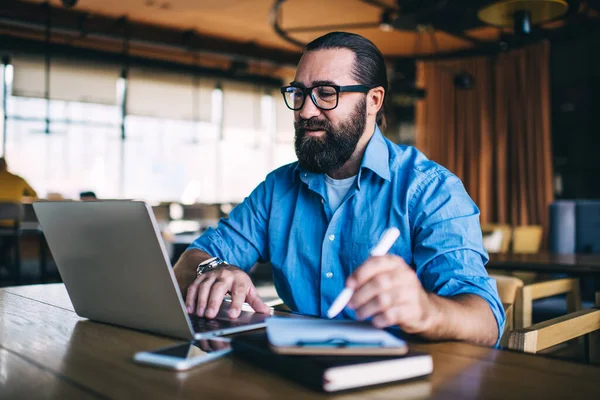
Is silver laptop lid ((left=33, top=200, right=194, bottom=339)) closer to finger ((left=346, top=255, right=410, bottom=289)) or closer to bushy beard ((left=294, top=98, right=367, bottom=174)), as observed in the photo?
finger ((left=346, top=255, right=410, bottom=289))

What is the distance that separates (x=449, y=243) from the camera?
4.37 ft

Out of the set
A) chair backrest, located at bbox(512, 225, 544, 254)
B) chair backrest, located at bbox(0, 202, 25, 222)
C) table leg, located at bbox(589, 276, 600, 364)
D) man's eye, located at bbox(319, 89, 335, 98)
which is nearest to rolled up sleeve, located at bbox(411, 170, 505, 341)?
man's eye, located at bbox(319, 89, 335, 98)

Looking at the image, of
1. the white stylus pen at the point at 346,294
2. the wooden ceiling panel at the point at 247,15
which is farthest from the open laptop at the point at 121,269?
the wooden ceiling panel at the point at 247,15

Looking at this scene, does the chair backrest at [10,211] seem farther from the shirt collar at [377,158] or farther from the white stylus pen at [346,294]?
the white stylus pen at [346,294]

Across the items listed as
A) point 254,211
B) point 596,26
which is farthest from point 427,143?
point 254,211

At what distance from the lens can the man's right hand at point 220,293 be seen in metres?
1.20

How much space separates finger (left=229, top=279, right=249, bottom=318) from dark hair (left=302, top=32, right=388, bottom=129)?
71cm

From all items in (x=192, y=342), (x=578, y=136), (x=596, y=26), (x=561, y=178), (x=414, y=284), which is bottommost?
(x=192, y=342)

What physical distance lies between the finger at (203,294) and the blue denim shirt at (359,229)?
389 mm

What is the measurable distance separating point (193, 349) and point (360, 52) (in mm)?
1027

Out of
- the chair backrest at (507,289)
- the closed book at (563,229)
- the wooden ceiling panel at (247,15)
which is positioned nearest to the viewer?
the chair backrest at (507,289)

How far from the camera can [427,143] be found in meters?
10.6

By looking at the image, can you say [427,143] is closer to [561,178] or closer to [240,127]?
[561,178]

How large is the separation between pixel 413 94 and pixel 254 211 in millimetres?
6574
